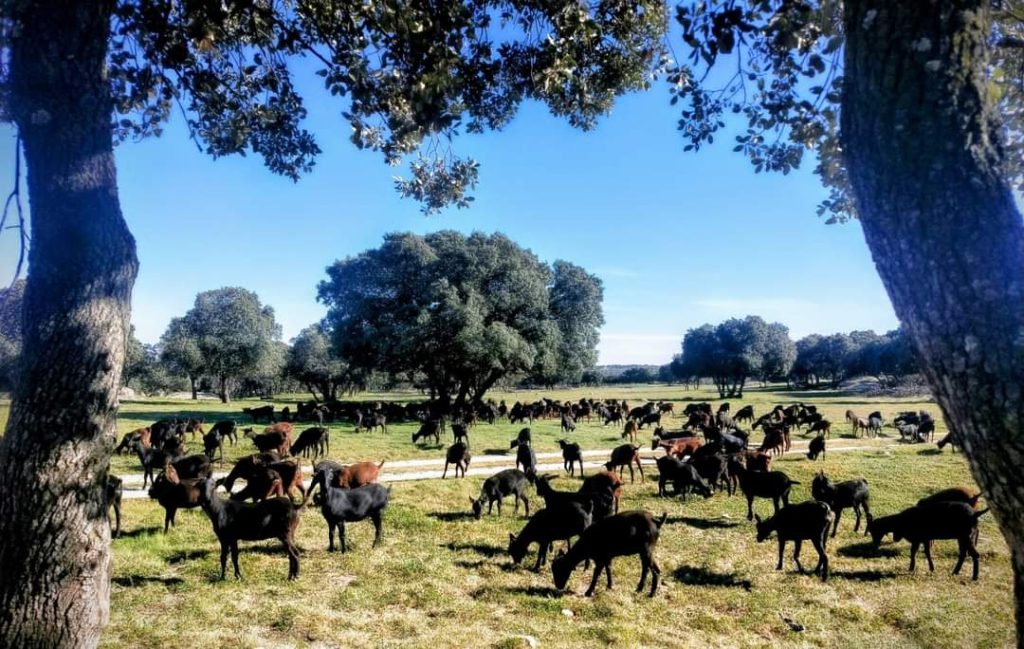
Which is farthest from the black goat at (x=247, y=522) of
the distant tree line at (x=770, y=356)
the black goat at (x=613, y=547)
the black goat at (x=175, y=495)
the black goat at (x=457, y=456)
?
the distant tree line at (x=770, y=356)

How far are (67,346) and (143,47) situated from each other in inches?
175

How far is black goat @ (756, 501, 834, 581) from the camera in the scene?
8867 mm

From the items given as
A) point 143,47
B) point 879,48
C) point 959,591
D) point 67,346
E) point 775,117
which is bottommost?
point 959,591

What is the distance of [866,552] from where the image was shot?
10031 mm

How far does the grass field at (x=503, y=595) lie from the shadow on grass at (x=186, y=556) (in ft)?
0.12

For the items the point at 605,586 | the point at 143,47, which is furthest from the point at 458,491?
the point at 143,47

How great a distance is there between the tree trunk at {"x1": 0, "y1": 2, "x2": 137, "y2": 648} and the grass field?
3128mm

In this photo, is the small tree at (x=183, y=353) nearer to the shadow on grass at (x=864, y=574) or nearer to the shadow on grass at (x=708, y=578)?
the shadow on grass at (x=708, y=578)

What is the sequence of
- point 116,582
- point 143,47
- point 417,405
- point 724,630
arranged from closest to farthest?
point 143,47
point 724,630
point 116,582
point 417,405

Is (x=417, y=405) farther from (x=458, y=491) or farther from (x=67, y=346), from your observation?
(x=67, y=346)

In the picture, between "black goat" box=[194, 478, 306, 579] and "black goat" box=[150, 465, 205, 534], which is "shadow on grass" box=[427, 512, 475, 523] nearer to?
"black goat" box=[194, 478, 306, 579]

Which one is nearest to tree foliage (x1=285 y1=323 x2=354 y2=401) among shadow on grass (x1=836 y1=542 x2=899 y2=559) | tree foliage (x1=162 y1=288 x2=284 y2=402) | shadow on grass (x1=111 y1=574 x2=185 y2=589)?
tree foliage (x1=162 y1=288 x2=284 y2=402)

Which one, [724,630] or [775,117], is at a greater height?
[775,117]

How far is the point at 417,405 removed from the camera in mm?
38719
